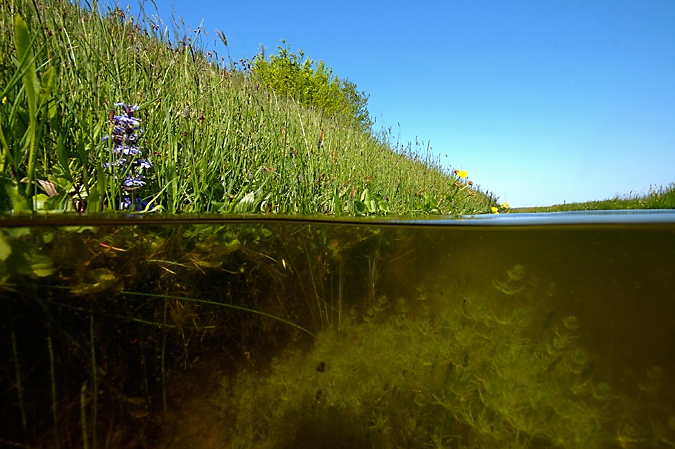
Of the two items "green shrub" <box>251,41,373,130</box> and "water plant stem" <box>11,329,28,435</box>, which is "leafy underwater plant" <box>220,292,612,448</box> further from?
"green shrub" <box>251,41,373,130</box>

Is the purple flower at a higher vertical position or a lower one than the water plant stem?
higher

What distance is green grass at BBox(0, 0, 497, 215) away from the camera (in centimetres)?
165

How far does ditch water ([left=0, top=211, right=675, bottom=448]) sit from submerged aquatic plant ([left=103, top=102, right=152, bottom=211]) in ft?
2.96

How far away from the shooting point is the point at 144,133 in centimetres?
244

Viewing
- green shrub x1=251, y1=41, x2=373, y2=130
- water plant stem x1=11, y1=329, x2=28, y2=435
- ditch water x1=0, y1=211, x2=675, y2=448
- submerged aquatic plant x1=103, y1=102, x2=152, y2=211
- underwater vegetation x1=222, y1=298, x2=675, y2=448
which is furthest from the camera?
green shrub x1=251, y1=41, x2=373, y2=130

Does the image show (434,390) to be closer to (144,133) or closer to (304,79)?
(144,133)

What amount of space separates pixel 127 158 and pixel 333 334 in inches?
62.2

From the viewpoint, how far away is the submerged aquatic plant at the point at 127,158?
6.95 ft

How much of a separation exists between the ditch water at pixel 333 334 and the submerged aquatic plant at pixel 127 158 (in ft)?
2.96

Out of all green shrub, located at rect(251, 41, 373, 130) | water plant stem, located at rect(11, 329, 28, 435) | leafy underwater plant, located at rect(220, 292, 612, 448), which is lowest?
leafy underwater plant, located at rect(220, 292, 612, 448)

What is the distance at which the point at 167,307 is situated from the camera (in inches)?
53.0

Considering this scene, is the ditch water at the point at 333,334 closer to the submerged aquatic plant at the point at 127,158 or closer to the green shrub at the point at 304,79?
the submerged aquatic plant at the point at 127,158

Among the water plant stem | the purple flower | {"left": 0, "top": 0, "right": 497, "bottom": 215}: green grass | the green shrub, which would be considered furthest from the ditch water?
the green shrub

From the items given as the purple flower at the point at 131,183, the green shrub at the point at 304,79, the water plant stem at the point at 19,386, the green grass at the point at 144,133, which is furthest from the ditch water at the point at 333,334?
the green shrub at the point at 304,79
